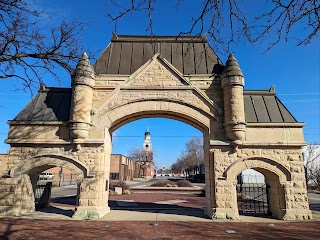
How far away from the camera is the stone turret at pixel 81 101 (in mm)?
11164

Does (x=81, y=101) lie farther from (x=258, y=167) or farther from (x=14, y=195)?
(x=258, y=167)

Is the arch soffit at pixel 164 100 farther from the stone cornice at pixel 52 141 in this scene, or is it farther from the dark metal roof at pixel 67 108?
the dark metal roof at pixel 67 108

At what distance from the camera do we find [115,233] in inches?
322

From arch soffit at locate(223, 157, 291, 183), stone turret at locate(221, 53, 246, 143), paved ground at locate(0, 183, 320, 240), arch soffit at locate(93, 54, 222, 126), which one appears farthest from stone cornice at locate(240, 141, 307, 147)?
paved ground at locate(0, 183, 320, 240)

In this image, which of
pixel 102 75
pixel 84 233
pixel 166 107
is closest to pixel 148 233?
pixel 84 233

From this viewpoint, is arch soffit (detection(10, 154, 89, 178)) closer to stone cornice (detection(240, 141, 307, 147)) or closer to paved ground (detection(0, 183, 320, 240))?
paved ground (detection(0, 183, 320, 240))

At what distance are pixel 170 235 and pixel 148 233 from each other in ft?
2.50

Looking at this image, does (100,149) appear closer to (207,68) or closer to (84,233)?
(84,233)

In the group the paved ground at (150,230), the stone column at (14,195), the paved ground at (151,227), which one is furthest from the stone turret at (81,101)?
the paved ground at (150,230)

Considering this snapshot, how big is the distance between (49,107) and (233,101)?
8.95m

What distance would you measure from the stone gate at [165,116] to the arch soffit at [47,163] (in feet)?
0.14

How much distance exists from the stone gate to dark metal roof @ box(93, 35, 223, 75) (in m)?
0.21

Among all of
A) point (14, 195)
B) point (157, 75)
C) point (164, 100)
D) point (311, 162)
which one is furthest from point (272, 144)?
point (311, 162)

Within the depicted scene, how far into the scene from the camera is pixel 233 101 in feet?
37.2
